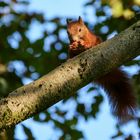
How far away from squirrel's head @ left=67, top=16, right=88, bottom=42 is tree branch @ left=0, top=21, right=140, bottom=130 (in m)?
1.31

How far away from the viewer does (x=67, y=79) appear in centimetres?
190

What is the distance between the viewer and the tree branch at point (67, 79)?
1.82m

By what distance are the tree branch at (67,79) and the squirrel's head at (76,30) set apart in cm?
131

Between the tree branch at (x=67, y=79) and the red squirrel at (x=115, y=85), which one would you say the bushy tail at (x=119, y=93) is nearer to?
the red squirrel at (x=115, y=85)

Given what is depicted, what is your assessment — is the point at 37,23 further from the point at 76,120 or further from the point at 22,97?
the point at 22,97

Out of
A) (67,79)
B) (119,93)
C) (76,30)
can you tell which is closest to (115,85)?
(119,93)

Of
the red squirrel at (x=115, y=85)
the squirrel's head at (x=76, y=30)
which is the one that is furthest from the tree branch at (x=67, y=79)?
the squirrel's head at (x=76, y=30)

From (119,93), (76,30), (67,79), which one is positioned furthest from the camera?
(76,30)

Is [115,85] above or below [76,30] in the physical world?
below

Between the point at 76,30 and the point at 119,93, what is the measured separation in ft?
2.79

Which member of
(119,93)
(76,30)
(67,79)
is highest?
(76,30)

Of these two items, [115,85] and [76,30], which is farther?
[76,30]

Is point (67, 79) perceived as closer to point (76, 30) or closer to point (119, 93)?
point (119, 93)

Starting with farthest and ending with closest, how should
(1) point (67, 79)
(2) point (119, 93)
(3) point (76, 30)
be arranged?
1. (3) point (76, 30)
2. (2) point (119, 93)
3. (1) point (67, 79)
